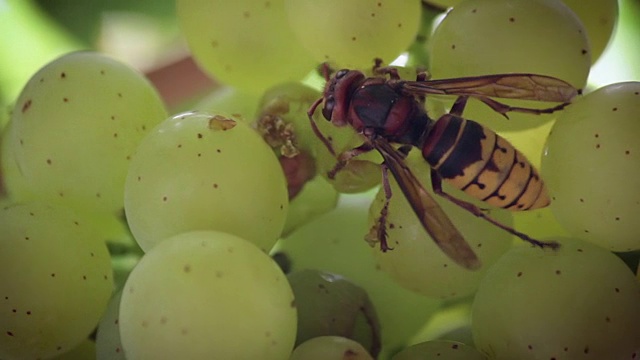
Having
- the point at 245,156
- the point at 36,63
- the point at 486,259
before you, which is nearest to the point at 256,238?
the point at 245,156

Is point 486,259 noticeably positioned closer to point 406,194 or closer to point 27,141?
point 406,194

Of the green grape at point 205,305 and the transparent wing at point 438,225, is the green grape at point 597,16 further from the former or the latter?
the green grape at point 205,305

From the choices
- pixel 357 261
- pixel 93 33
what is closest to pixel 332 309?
pixel 357 261

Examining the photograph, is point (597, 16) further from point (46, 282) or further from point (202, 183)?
point (46, 282)

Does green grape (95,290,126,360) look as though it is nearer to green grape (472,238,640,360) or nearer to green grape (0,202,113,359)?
green grape (0,202,113,359)

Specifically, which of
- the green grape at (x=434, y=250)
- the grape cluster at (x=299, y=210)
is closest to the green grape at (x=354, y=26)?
the grape cluster at (x=299, y=210)
